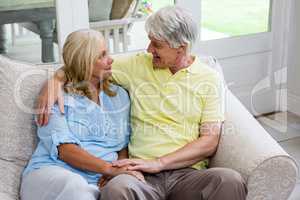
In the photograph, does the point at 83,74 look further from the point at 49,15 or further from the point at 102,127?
the point at 49,15

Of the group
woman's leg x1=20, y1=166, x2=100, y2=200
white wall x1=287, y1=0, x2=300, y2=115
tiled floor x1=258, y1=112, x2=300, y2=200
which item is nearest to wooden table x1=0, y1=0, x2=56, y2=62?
woman's leg x1=20, y1=166, x2=100, y2=200

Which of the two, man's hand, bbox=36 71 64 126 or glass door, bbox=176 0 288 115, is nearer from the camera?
man's hand, bbox=36 71 64 126

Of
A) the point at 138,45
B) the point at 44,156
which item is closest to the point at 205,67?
the point at 44,156

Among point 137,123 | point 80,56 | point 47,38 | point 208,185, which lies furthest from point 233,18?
point 208,185

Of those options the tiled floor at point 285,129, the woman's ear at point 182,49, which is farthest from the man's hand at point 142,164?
the tiled floor at point 285,129

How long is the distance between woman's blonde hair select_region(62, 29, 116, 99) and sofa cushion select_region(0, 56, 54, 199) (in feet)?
0.63

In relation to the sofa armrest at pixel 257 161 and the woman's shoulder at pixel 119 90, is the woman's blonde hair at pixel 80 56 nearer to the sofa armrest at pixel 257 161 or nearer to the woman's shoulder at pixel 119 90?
the woman's shoulder at pixel 119 90

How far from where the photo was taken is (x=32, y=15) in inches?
107

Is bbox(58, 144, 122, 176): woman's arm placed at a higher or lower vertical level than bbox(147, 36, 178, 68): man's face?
lower

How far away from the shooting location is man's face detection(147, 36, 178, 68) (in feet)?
6.44

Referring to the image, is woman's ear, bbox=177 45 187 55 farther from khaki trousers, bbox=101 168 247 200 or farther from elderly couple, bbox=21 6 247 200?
khaki trousers, bbox=101 168 247 200

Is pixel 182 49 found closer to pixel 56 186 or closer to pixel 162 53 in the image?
pixel 162 53

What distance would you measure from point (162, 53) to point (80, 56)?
34 centimetres

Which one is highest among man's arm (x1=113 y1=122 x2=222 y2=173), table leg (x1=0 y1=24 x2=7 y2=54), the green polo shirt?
table leg (x1=0 y1=24 x2=7 y2=54)
